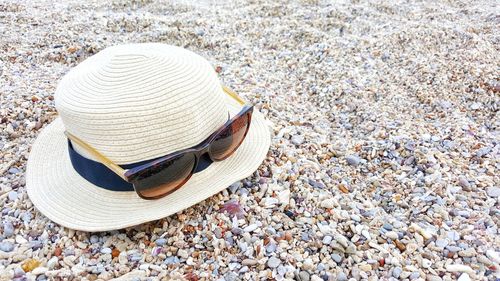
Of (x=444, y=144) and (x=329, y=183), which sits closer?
(x=329, y=183)

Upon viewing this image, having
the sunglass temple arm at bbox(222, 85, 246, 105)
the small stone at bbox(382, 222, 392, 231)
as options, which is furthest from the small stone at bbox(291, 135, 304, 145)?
the small stone at bbox(382, 222, 392, 231)

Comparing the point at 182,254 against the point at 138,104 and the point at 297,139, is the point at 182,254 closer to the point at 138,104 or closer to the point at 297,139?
the point at 138,104

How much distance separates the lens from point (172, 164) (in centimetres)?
176

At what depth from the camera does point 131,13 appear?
4918mm

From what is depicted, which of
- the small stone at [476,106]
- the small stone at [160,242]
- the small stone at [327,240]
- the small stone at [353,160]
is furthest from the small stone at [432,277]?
the small stone at [476,106]

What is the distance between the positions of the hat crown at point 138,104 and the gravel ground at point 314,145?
1.28ft

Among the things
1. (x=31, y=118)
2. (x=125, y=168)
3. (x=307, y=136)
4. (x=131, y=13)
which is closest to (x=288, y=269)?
(x=125, y=168)

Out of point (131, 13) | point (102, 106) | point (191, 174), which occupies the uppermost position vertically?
point (102, 106)

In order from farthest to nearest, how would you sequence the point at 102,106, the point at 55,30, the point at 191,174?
the point at 55,30
the point at 191,174
the point at 102,106

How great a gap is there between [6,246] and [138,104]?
2.90 feet

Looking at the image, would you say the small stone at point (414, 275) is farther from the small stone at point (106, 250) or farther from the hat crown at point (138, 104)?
the small stone at point (106, 250)

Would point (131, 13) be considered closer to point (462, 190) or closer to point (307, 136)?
point (307, 136)

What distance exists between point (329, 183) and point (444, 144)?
0.95 m

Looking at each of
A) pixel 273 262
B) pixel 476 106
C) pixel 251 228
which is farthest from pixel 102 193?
pixel 476 106
